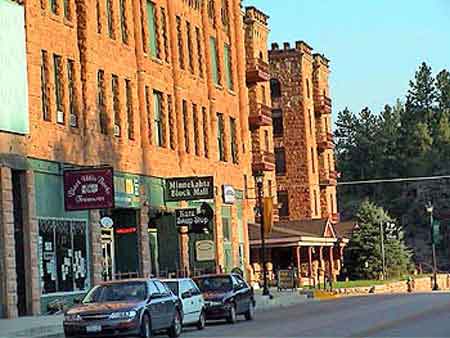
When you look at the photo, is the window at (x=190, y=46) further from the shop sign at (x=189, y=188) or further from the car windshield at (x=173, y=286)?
the car windshield at (x=173, y=286)

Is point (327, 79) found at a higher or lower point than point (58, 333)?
higher

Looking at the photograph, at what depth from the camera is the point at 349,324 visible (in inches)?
1305

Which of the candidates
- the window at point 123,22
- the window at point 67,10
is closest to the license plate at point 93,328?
the window at point 67,10

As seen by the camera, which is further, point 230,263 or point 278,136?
point 278,136

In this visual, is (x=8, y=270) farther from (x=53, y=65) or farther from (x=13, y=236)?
(x=53, y=65)

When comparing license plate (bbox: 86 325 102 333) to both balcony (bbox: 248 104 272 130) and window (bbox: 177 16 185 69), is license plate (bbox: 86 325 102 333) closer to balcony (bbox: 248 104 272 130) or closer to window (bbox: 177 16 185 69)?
window (bbox: 177 16 185 69)

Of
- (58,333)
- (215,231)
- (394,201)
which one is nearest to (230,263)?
(215,231)

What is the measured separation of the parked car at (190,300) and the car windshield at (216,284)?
2456 millimetres

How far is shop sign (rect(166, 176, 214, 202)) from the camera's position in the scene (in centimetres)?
5225

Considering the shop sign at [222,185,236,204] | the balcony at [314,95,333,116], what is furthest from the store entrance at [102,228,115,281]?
the balcony at [314,95,333,116]

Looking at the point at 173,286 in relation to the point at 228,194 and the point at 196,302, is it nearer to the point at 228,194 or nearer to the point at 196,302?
the point at 196,302

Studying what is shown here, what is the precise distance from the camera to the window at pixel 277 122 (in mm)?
98062

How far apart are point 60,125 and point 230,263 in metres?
21.2

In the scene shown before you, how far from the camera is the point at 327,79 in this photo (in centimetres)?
10800
